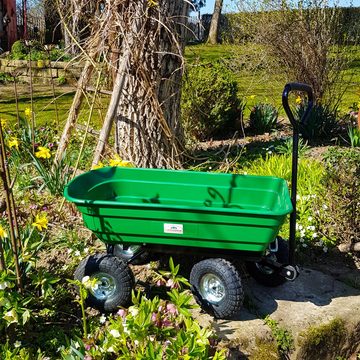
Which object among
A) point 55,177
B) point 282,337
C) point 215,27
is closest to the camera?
point 282,337

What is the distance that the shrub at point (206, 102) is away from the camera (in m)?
6.19

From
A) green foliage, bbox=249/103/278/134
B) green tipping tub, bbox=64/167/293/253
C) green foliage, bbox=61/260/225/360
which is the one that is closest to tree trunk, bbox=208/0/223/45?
green foliage, bbox=249/103/278/134

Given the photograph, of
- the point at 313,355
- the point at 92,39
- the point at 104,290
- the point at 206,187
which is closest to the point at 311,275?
the point at 313,355

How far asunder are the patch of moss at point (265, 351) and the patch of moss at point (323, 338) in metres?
0.15

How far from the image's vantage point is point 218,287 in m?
2.77

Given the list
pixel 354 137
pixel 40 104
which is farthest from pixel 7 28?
pixel 354 137

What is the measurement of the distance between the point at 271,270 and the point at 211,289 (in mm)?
449

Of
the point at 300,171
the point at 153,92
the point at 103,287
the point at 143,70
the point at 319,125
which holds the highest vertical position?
the point at 143,70

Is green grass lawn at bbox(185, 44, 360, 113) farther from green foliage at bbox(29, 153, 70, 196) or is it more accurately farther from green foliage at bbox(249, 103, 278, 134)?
green foliage at bbox(29, 153, 70, 196)

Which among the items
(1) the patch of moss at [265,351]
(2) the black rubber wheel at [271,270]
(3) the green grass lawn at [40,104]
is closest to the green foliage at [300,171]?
(2) the black rubber wheel at [271,270]

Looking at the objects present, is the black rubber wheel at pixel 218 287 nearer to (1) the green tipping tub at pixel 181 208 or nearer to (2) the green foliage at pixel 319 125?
(1) the green tipping tub at pixel 181 208

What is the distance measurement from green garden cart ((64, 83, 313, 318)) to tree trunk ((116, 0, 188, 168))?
1434mm

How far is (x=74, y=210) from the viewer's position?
3.97m

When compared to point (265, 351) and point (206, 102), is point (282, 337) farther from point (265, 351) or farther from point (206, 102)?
point (206, 102)
